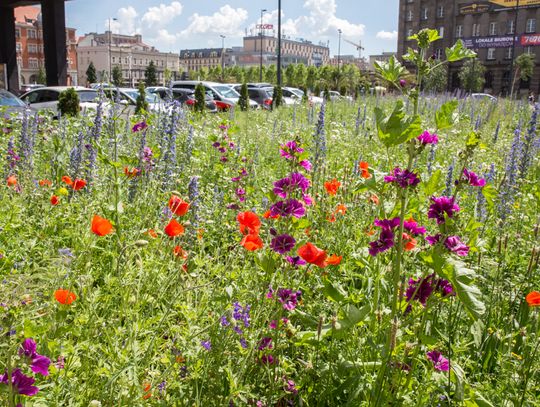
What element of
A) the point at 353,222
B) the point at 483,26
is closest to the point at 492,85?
the point at 483,26

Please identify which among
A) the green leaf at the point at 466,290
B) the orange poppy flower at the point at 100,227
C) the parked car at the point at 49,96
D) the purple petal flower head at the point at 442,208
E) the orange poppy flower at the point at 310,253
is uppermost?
the parked car at the point at 49,96

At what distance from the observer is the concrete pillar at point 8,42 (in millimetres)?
22031

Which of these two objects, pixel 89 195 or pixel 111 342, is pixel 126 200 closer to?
pixel 89 195

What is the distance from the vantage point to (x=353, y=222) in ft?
11.1

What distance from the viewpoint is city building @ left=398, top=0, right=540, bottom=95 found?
59.0 metres

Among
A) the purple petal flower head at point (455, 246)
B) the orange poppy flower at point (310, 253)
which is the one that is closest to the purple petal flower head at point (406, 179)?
the purple petal flower head at point (455, 246)

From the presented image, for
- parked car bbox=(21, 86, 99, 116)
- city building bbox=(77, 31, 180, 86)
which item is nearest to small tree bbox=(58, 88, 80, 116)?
parked car bbox=(21, 86, 99, 116)

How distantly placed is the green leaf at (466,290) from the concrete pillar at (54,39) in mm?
→ 21740

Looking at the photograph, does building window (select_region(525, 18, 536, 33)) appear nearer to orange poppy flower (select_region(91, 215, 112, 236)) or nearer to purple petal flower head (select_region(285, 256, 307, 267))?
purple petal flower head (select_region(285, 256, 307, 267))

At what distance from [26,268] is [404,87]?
2.00 meters

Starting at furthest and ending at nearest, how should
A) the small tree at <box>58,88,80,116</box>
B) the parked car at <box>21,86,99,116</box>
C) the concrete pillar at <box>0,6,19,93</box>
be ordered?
1. the concrete pillar at <box>0,6,19,93</box>
2. the parked car at <box>21,86,99,116</box>
3. the small tree at <box>58,88,80,116</box>

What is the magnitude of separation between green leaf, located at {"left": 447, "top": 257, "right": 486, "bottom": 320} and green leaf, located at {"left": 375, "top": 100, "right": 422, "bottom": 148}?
0.42 metres

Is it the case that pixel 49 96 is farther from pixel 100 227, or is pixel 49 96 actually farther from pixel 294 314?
pixel 100 227

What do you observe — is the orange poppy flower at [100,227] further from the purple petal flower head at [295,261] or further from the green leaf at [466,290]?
the green leaf at [466,290]
